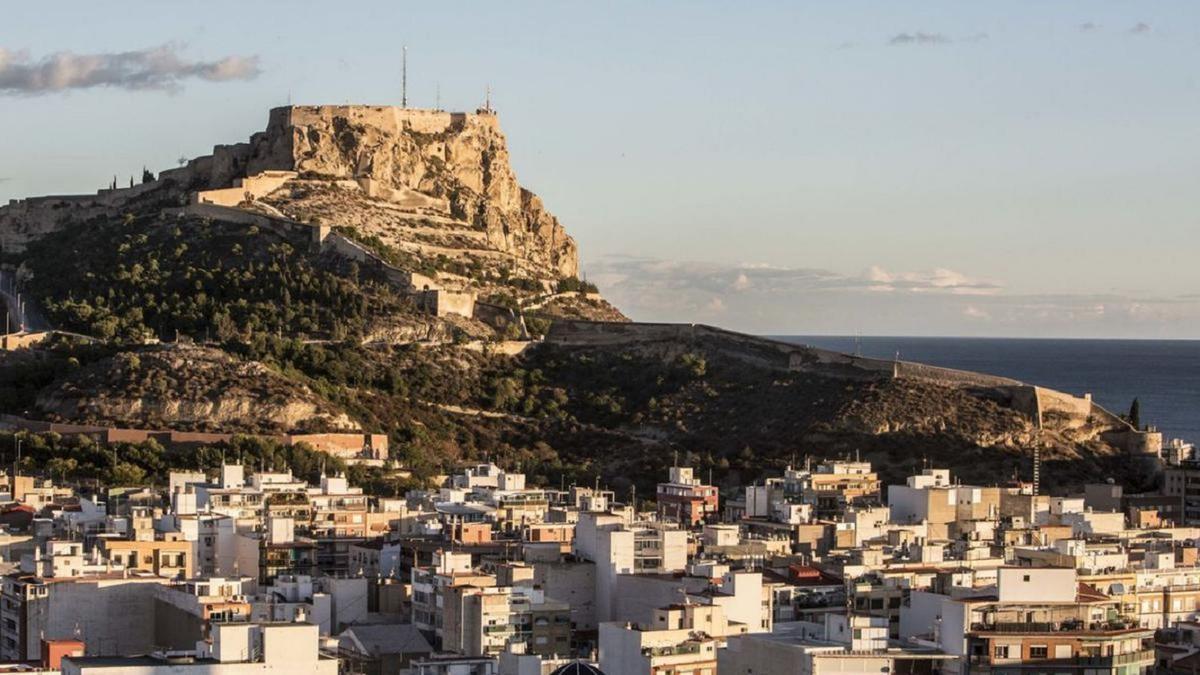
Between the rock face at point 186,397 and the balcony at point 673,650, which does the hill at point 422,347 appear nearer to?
the rock face at point 186,397

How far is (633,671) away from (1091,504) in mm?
32717

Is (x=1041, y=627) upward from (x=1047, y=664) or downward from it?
upward

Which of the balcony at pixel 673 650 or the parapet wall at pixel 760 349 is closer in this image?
the balcony at pixel 673 650

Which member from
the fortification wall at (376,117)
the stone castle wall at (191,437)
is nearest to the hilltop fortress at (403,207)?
the fortification wall at (376,117)

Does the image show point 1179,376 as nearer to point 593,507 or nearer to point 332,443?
point 332,443

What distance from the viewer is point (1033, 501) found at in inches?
2388

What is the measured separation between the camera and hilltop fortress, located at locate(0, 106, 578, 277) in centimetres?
10138

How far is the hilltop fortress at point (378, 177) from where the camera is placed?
101375 mm

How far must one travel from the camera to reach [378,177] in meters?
102

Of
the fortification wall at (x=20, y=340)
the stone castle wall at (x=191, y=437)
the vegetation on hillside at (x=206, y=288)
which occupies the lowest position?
the stone castle wall at (x=191, y=437)

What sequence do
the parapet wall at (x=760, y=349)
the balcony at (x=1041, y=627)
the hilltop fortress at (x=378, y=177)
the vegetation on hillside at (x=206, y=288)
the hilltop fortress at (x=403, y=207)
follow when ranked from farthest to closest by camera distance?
the hilltop fortress at (x=378, y=177), the hilltop fortress at (x=403, y=207), the vegetation on hillside at (x=206, y=288), the parapet wall at (x=760, y=349), the balcony at (x=1041, y=627)

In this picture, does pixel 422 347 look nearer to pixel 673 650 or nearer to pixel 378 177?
pixel 378 177

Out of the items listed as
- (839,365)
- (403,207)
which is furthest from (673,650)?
(403,207)

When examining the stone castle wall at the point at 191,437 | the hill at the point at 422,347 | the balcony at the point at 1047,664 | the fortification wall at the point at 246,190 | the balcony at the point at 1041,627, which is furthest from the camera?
the fortification wall at the point at 246,190
